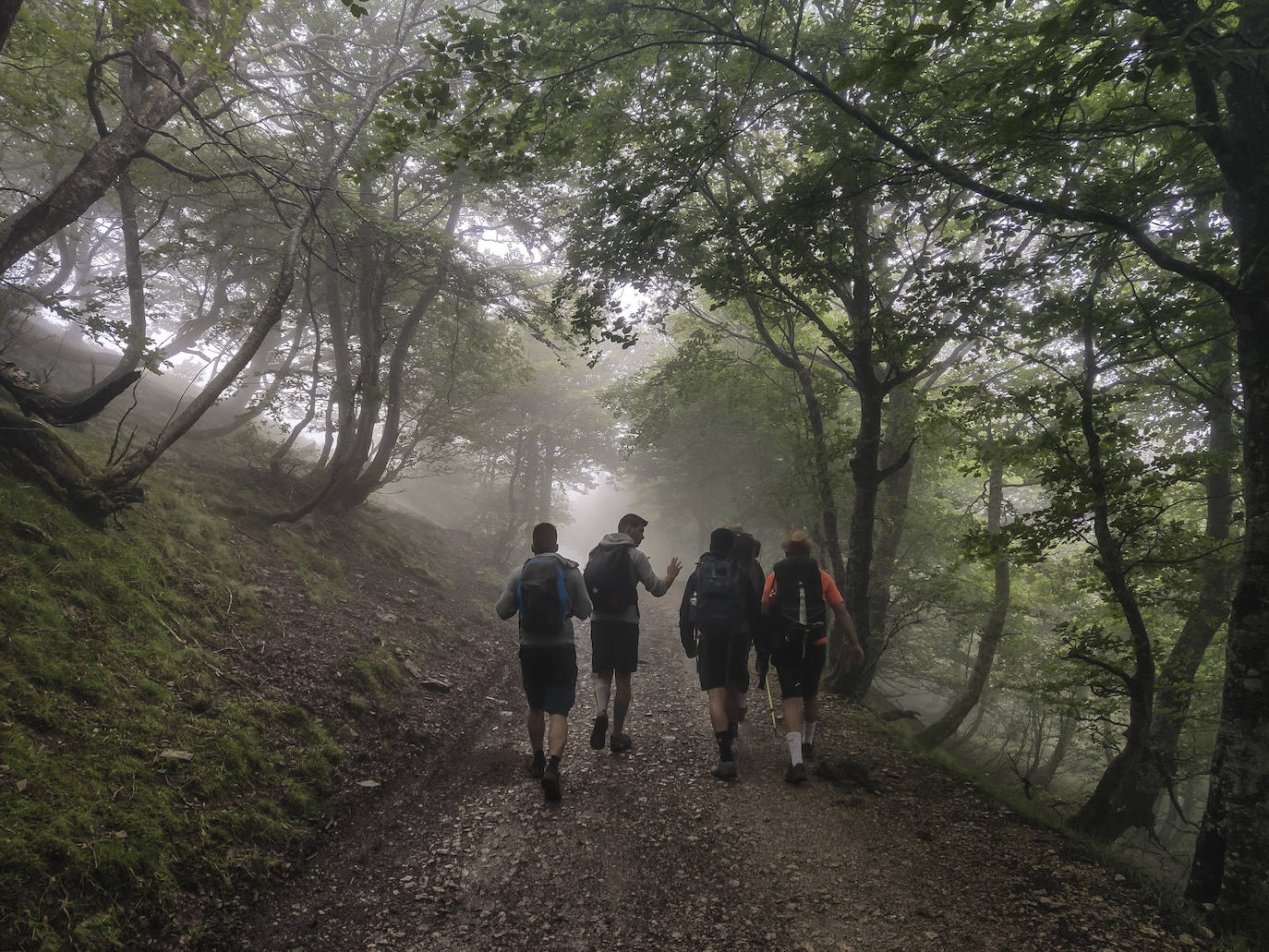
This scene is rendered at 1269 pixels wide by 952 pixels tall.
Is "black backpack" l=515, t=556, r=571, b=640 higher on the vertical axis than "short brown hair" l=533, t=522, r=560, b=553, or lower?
lower

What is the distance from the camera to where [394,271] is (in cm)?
1082

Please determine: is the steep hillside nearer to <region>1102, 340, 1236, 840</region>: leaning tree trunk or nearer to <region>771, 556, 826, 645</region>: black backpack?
<region>771, 556, 826, 645</region>: black backpack

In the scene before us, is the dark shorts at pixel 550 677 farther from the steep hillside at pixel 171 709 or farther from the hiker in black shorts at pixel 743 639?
the hiker in black shorts at pixel 743 639

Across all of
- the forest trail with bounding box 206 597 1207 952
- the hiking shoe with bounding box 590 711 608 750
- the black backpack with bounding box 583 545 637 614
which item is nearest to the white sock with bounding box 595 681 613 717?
the hiking shoe with bounding box 590 711 608 750

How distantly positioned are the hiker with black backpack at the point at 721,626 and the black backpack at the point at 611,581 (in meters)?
0.72

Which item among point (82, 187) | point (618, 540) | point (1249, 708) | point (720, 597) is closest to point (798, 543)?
point (720, 597)

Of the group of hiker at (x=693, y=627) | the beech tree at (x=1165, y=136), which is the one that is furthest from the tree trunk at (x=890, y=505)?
the group of hiker at (x=693, y=627)

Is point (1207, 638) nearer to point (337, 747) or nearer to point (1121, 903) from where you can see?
point (1121, 903)

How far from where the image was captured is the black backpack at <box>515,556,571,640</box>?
534cm

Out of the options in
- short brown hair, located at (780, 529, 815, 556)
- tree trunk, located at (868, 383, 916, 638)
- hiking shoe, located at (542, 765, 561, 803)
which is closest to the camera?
hiking shoe, located at (542, 765, 561, 803)

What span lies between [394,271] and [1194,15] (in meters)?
11.0

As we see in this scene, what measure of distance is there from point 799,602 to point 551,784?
3.08m

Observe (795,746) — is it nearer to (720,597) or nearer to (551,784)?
(720,597)

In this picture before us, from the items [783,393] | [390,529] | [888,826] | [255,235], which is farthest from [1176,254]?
[255,235]
